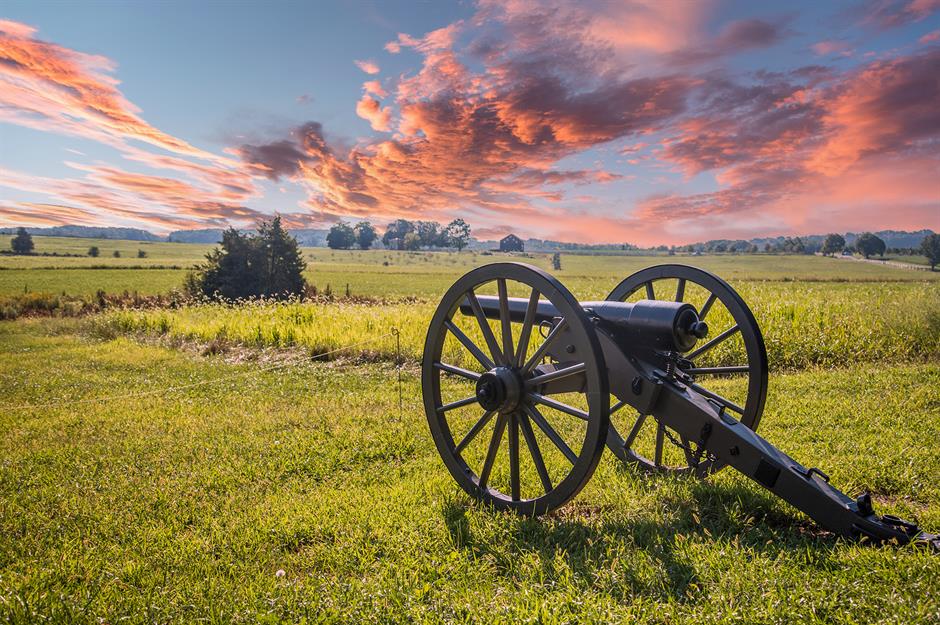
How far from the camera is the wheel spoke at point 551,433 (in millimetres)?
3671

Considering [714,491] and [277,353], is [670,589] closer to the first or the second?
[714,491]

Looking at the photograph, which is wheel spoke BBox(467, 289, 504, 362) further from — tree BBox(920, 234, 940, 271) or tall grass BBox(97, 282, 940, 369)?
tree BBox(920, 234, 940, 271)

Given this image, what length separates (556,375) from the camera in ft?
12.0

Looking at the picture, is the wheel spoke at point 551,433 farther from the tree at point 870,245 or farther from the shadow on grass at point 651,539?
the tree at point 870,245

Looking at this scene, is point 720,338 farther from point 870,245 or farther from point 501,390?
point 870,245

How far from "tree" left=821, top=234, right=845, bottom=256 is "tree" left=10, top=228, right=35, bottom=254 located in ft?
507

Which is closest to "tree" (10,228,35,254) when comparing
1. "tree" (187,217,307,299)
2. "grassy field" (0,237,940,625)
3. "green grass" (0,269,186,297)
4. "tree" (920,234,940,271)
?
"green grass" (0,269,186,297)

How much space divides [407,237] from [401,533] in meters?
138

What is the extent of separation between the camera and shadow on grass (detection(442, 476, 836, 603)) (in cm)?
316

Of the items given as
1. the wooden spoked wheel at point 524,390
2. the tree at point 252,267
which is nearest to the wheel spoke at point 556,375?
the wooden spoked wheel at point 524,390

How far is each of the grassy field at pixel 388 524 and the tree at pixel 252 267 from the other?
79.4 feet

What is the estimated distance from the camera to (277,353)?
13.0m

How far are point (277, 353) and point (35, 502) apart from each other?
811 cm

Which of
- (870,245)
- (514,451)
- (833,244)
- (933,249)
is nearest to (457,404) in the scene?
(514,451)
